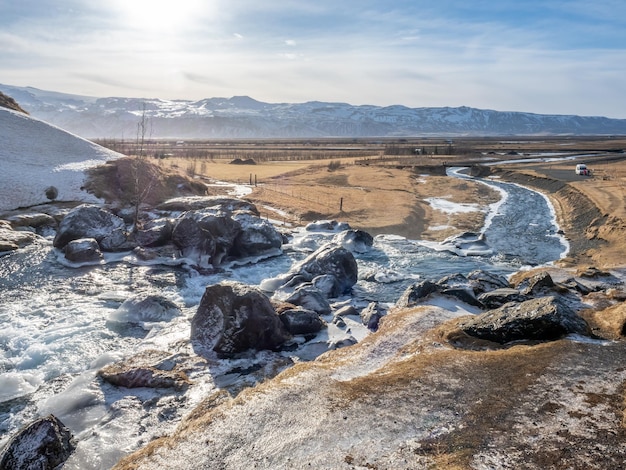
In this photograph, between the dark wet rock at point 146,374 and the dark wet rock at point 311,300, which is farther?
the dark wet rock at point 311,300

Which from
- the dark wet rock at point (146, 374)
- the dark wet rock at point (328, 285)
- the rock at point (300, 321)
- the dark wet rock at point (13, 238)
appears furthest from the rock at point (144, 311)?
the dark wet rock at point (13, 238)

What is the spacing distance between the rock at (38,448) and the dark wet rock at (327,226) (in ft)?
91.6

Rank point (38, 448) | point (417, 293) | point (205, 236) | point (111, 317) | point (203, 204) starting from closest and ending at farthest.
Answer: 1. point (38, 448)
2. point (111, 317)
3. point (417, 293)
4. point (205, 236)
5. point (203, 204)

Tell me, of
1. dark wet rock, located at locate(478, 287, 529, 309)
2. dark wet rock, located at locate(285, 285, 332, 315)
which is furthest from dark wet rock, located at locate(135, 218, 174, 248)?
dark wet rock, located at locate(478, 287, 529, 309)

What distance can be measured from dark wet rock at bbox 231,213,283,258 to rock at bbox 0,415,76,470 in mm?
20187

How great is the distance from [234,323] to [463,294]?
9868 millimetres

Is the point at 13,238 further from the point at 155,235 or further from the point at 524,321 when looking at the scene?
the point at 524,321

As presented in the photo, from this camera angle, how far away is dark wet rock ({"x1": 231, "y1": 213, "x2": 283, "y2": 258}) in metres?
30.5

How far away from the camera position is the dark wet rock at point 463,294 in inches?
748

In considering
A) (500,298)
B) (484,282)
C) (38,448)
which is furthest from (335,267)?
(38,448)

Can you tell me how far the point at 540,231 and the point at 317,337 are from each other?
94.6 ft

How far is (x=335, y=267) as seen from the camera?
79.3 feet

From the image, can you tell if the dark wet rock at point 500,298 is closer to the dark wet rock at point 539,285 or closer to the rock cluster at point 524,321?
the rock cluster at point 524,321

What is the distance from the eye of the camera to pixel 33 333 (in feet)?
56.2
